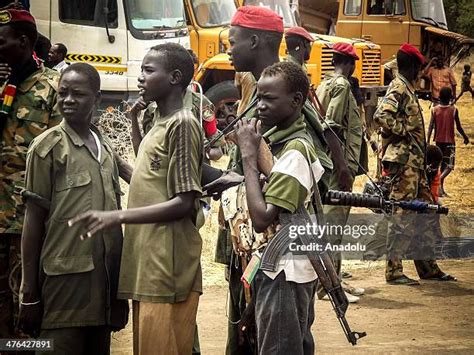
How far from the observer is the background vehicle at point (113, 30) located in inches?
482

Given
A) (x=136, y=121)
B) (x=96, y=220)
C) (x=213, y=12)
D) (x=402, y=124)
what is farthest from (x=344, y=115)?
(x=213, y=12)

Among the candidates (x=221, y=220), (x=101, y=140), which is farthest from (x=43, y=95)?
(x=221, y=220)

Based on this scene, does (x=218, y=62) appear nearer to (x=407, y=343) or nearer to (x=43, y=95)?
(x=407, y=343)

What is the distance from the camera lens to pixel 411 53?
7219 mm

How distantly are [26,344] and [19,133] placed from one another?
99 cm

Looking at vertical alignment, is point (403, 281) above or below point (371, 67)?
below

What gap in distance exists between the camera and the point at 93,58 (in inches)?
494

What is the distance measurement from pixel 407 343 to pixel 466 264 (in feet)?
8.68

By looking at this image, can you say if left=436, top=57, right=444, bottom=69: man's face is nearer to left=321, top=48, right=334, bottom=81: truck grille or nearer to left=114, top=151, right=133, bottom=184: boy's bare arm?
left=321, top=48, right=334, bottom=81: truck grille

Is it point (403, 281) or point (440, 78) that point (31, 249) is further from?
point (440, 78)

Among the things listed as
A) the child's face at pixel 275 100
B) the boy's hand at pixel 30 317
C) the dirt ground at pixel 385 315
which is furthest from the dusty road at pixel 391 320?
the child's face at pixel 275 100

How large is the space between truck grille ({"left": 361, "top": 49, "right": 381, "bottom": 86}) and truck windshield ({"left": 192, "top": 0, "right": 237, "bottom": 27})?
2879 mm

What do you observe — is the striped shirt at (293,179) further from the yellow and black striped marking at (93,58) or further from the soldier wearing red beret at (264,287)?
the yellow and black striped marking at (93,58)

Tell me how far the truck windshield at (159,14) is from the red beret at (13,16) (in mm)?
8615
